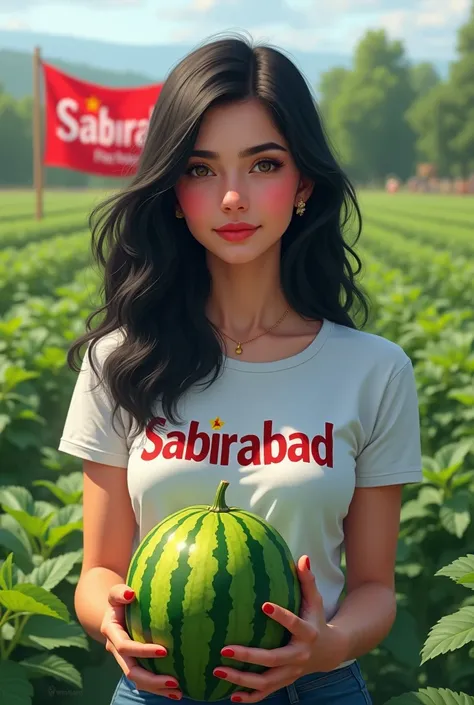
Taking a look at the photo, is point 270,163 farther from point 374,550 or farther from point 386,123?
point 386,123

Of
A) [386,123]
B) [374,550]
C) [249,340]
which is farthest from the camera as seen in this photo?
[386,123]

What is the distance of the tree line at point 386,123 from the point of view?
8338 centimetres

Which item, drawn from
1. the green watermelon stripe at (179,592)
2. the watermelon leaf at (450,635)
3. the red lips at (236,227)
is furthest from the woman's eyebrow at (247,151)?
the watermelon leaf at (450,635)

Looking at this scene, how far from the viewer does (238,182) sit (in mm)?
2482

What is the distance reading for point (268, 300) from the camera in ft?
9.26

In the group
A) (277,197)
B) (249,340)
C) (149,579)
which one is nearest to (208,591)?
(149,579)

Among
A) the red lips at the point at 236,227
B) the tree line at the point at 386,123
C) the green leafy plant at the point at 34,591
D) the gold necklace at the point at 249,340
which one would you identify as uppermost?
the red lips at the point at 236,227

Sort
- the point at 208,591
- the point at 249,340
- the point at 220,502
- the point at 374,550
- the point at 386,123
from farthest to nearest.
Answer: the point at 386,123, the point at 249,340, the point at 374,550, the point at 220,502, the point at 208,591

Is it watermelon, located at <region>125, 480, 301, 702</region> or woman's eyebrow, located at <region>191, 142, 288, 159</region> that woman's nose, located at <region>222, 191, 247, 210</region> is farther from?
watermelon, located at <region>125, 480, 301, 702</region>

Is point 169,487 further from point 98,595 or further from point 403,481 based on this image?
point 403,481

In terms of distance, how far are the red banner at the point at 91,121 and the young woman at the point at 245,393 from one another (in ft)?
58.2

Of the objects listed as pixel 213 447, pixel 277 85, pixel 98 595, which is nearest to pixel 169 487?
pixel 213 447

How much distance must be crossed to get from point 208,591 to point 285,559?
0.58 feet

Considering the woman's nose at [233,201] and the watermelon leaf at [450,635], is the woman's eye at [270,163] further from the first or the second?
the watermelon leaf at [450,635]
